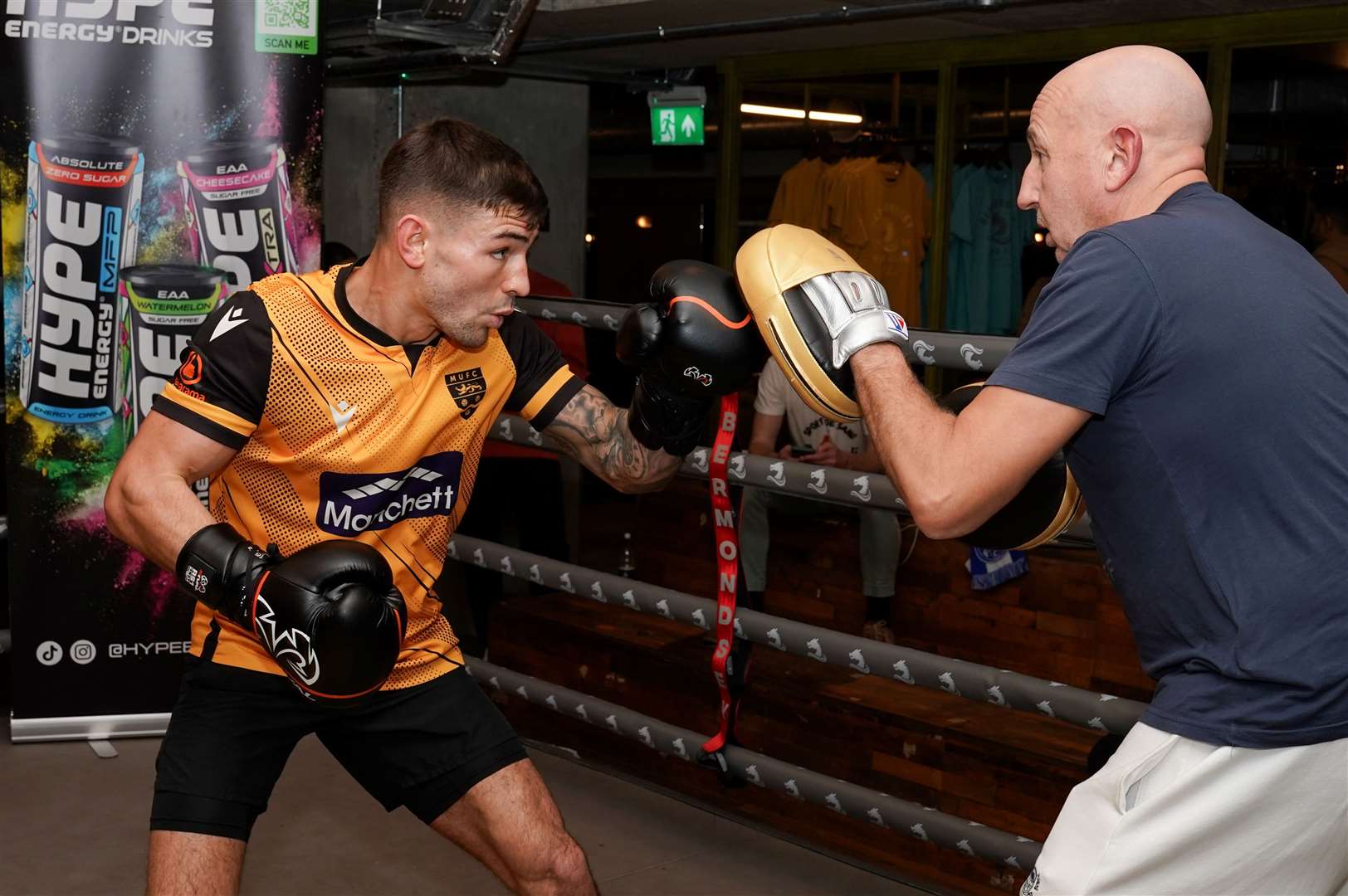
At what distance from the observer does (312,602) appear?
1925 mm

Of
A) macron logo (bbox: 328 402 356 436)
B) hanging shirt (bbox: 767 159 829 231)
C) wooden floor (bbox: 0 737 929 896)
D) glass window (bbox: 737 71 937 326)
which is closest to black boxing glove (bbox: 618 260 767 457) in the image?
macron logo (bbox: 328 402 356 436)

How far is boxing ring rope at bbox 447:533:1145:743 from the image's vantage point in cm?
244

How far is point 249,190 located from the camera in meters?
3.92

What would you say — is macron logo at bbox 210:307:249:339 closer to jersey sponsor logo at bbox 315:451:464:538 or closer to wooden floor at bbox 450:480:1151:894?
jersey sponsor logo at bbox 315:451:464:538

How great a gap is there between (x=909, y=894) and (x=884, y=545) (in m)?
1.79

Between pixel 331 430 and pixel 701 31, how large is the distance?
4644mm

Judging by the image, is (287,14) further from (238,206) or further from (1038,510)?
(1038,510)

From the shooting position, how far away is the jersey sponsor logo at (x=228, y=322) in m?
2.24

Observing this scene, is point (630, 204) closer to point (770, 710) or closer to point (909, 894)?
point (770, 710)

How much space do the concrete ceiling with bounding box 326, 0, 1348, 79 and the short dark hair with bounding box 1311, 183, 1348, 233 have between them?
2.80ft

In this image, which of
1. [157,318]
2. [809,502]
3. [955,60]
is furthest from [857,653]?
[955,60]

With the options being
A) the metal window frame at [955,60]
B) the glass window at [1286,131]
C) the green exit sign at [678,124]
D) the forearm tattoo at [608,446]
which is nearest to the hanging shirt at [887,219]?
the metal window frame at [955,60]

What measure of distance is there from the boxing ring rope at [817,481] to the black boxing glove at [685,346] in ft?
1.24

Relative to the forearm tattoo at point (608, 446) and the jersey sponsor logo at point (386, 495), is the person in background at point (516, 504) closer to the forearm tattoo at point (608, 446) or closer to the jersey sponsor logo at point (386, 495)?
the forearm tattoo at point (608, 446)
